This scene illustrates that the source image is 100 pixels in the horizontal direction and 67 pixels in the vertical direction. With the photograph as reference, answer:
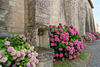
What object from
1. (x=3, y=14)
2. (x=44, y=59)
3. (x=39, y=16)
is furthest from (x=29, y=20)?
(x=44, y=59)

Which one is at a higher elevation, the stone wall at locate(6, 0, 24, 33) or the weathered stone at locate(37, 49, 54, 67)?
the stone wall at locate(6, 0, 24, 33)

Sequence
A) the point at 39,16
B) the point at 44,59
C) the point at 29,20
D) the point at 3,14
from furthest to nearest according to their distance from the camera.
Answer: the point at 29,20 → the point at 39,16 → the point at 3,14 → the point at 44,59

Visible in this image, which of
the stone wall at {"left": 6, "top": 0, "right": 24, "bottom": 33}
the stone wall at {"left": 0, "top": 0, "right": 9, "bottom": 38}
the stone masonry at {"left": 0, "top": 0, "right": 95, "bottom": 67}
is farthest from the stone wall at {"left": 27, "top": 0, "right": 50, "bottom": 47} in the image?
the stone wall at {"left": 0, "top": 0, "right": 9, "bottom": 38}

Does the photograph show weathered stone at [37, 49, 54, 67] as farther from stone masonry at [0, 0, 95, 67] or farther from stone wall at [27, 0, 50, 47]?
stone wall at [27, 0, 50, 47]

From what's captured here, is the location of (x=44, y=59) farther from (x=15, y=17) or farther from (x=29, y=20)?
(x=15, y=17)

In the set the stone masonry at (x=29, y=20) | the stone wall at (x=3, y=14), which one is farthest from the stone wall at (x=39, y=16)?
Answer: the stone wall at (x=3, y=14)

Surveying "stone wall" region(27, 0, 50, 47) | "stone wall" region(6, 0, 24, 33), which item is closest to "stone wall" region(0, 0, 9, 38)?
"stone wall" region(6, 0, 24, 33)

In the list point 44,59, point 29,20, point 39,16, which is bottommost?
point 44,59

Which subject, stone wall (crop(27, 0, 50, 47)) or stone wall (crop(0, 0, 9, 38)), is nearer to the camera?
stone wall (crop(0, 0, 9, 38))

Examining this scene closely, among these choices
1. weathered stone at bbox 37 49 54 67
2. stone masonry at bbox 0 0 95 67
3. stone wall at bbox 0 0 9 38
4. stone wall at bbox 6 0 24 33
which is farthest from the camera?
stone wall at bbox 6 0 24 33

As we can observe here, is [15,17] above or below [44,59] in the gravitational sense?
above

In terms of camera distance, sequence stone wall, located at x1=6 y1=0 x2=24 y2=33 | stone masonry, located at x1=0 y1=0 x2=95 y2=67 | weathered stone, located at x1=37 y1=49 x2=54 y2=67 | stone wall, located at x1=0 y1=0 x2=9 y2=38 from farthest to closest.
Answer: stone wall, located at x1=6 y1=0 x2=24 y2=33 → stone wall, located at x1=0 y1=0 x2=9 y2=38 → stone masonry, located at x1=0 y1=0 x2=95 y2=67 → weathered stone, located at x1=37 y1=49 x2=54 y2=67

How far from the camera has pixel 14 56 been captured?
123 centimetres

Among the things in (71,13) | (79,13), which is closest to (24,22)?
(71,13)
